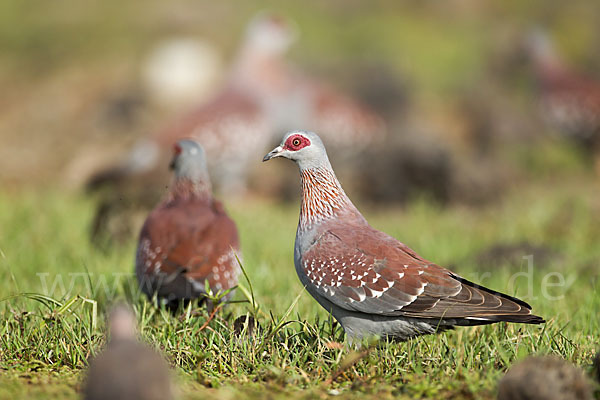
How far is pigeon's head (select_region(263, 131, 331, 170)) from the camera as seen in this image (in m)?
3.81

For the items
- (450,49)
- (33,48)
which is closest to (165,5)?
(33,48)

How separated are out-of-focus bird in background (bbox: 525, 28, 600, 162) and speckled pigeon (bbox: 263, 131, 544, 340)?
7.26m

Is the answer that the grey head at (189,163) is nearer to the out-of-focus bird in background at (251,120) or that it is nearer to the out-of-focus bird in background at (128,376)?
the out-of-focus bird in background at (251,120)

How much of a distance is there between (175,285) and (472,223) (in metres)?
4.98

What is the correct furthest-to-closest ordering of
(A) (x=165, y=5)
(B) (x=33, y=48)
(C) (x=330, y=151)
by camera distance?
(A) (x=165, y=5) < (B) (x=33, y=48) < (C) (x=330, y=151)

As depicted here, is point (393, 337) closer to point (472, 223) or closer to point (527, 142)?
point (472, 223)

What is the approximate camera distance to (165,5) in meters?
18.1

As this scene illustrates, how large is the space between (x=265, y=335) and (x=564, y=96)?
26.2 ft

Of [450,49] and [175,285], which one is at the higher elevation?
[450,49]

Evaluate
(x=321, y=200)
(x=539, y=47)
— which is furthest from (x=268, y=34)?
(x=321, y=200)

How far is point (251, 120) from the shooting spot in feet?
29.5

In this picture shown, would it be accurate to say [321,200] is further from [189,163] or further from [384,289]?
[189,163]

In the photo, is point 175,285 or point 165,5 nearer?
point 175,285

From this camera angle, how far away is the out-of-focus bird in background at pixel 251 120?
8.70 metres
